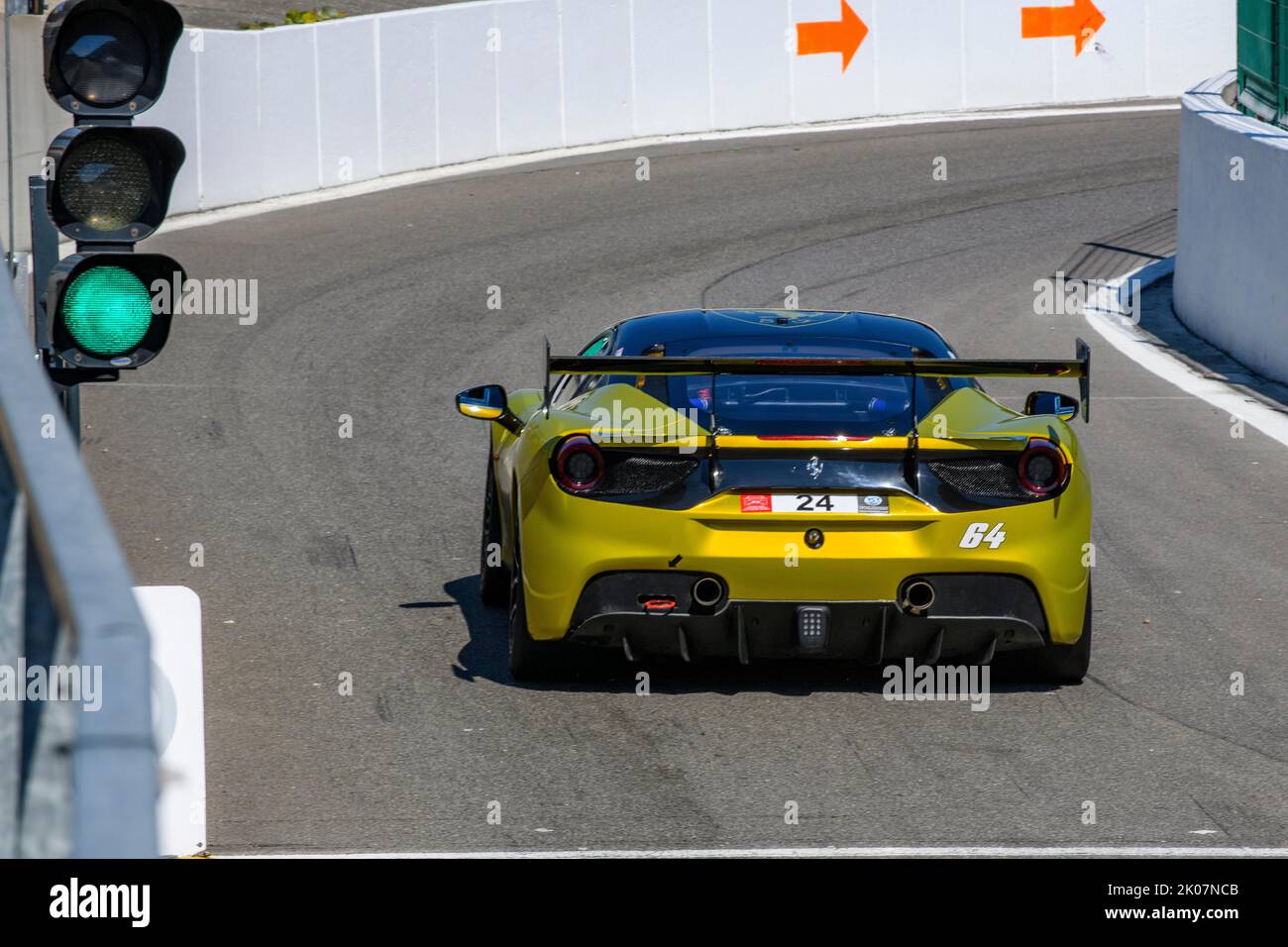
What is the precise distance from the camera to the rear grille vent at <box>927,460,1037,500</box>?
7094mm

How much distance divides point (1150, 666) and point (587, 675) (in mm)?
2211

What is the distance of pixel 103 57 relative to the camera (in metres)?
6.45

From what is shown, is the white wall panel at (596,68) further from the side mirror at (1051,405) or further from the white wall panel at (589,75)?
the side mirror at (1051,405)

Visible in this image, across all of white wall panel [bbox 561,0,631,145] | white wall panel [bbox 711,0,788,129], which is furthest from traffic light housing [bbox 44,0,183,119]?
white wall panel [bbox 711,0,788,129]

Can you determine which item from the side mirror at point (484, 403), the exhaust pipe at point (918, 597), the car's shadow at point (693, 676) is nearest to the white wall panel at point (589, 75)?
the side mirror at point (484, 403)

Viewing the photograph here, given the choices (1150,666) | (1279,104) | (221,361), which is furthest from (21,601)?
(1279,104)

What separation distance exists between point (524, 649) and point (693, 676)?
0.71 m

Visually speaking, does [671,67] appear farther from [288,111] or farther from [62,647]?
[62,647]

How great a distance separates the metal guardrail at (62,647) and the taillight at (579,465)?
399 centimetres

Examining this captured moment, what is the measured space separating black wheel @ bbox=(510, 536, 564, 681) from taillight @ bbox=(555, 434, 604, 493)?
41 centimetres

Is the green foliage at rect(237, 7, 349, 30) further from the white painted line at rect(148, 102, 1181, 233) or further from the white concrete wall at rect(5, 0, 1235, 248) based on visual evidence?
the white painted line at rect(148, 102, 1181, 233)

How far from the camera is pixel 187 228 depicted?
2080 centimetres

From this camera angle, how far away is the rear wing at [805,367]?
6941 mm

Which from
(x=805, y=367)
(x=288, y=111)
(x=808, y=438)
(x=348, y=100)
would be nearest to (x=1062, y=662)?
(x=808, y=438)
